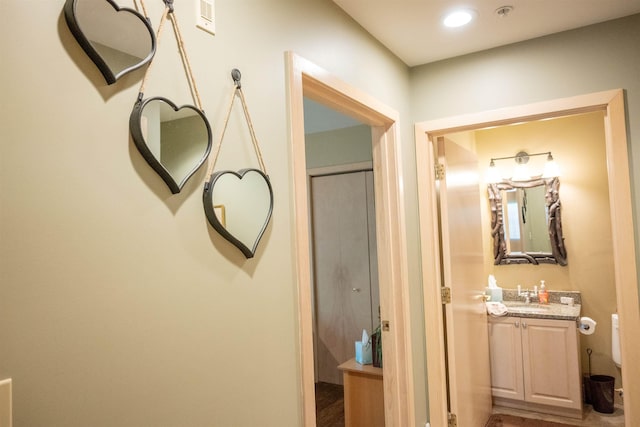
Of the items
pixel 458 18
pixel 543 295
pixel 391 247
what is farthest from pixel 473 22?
pixel 543 295

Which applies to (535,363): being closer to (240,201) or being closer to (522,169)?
(522,169)

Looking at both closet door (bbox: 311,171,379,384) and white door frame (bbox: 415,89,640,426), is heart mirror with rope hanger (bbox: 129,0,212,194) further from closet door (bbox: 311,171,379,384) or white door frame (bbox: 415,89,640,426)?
closet door (bbox: 311,171,379,384)

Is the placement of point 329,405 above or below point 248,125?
below

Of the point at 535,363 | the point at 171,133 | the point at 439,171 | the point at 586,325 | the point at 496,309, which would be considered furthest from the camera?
the point at 496,309

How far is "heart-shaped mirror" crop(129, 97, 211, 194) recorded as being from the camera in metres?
1.02

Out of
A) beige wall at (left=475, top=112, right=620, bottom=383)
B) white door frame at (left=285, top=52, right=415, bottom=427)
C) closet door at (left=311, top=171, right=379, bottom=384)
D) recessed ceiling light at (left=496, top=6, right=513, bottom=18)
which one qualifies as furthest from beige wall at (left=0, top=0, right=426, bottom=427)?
beige wall at (left=475, top=112, right=620, bottom=383)

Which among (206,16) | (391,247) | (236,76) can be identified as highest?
(206,16)

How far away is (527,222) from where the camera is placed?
3.95 metres

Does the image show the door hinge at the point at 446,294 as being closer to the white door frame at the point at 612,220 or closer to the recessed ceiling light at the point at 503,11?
the white door frame at the point at 612,220

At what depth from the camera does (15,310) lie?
0.78 meters

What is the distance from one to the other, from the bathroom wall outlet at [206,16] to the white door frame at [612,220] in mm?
1628

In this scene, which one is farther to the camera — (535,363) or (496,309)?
(496,309)

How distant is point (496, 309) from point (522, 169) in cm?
132

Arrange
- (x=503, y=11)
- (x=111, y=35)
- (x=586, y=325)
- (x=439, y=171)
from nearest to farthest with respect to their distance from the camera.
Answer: (x=111, y=35) → (x=503, y=11) → (x=439, y=171) → (x=586, y=325)
